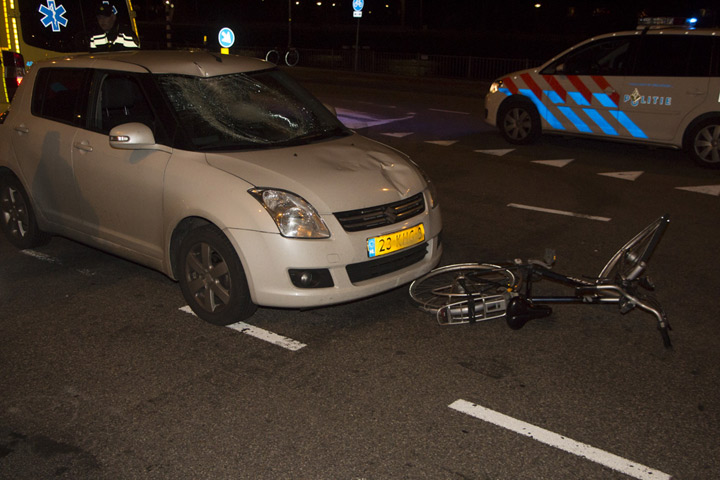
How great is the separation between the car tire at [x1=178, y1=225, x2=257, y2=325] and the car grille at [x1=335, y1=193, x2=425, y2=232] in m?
0.75

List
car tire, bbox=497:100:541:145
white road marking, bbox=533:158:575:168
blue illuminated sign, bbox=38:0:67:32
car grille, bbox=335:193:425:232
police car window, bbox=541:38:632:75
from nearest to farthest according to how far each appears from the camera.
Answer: car grille, bbox=335:193:425:232 → white road marking, bbox=533:158:575:168 → police car window, bbox=541:38:632:75 → car tire, bbox=497:100:541:145 → blue illuminated sign, bbox=38:0:67:32

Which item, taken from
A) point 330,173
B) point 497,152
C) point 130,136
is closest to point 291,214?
point 330,173

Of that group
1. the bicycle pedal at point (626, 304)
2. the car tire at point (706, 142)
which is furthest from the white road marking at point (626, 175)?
the bicycle pedal at point (626, 304)

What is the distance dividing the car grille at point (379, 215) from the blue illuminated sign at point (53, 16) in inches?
376

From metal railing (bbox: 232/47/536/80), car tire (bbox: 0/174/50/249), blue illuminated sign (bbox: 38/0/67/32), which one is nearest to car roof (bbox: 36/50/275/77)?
car tire (bbox: 0/174/50/249)

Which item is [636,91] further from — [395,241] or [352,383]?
[352,383]

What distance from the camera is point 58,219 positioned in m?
6.13

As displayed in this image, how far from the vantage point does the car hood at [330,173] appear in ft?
15.7

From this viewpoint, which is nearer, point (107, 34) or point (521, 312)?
point (521, 312)

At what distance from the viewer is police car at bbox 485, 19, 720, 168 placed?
10078 millimetres

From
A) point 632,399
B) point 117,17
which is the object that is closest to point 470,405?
point 632,399

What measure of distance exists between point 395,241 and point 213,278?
1243 mm

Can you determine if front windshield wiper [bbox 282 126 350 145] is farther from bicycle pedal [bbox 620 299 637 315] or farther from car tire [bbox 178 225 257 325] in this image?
bicycle pedal [bbox 620 299 637 315]

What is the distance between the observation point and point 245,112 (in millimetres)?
5609
